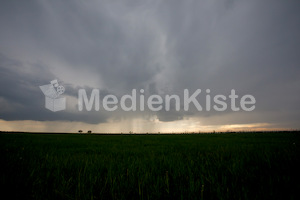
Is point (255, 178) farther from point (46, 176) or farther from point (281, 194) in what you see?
point (46, 176)

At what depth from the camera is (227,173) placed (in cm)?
212

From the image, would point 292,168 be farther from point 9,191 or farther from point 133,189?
point 9,191

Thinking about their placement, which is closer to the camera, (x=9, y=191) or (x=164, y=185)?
(x=9, y=191)

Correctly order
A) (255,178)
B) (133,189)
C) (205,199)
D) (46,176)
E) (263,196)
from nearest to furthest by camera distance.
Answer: (263,196) < (205,199) < (133,189) < (255,178) < (46,176)

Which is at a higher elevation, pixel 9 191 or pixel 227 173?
pixel 9 191

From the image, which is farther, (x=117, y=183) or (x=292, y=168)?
(x=292, y=168)

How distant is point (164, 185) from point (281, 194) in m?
1.24

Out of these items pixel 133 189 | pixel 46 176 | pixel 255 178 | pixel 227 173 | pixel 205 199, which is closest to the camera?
pixel 205 199

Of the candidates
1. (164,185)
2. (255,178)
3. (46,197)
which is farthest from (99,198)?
(255,178)

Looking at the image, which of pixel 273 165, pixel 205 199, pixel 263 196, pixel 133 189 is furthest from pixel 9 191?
pixel 273 165

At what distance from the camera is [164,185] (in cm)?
174

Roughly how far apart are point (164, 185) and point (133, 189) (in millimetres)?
408

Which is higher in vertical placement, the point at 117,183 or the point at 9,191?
the point at 9,191

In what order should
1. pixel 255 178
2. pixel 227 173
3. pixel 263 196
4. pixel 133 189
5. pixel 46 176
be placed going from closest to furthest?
pixel 263 196
pixel 133 189
pixel 255 178
pixel 46 176
pixel 227 173
